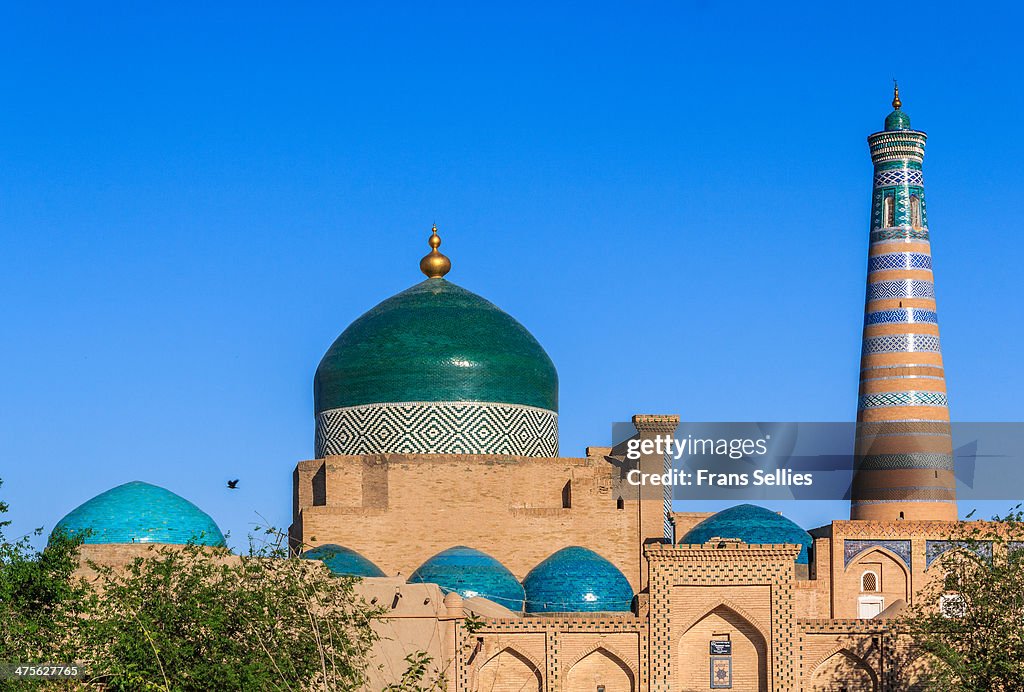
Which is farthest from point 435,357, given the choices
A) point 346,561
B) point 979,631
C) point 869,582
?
point 979,631

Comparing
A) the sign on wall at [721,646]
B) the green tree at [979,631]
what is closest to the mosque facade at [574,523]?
the sign on wall at [721,646]

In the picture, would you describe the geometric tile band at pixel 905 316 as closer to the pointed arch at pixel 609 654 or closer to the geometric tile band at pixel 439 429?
the geometric tile band at pixel 439 429

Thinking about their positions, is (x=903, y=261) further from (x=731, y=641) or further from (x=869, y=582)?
(x=731, y=641)

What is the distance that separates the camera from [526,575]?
26.2m

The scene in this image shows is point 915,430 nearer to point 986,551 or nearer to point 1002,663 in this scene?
point 986,551

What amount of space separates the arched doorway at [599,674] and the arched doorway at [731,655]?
612 millimetres

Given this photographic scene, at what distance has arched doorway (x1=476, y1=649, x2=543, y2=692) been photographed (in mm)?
23219

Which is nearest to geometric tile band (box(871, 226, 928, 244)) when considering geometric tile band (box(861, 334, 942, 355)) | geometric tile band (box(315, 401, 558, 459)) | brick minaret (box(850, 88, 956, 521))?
brick minaret (box(850, 88, 956, 521))

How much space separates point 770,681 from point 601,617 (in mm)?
2175

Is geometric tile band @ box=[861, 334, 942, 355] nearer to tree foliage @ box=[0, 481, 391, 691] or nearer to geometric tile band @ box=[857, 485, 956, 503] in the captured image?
geometric tile band @ box=[857, 485, 956, 503]

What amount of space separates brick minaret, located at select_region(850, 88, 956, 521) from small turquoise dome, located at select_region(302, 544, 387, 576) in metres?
6.93

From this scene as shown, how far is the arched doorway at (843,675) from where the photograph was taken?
22938mm

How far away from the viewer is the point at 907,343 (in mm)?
27859

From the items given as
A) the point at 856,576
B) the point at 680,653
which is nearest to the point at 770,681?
the point at 680,653
